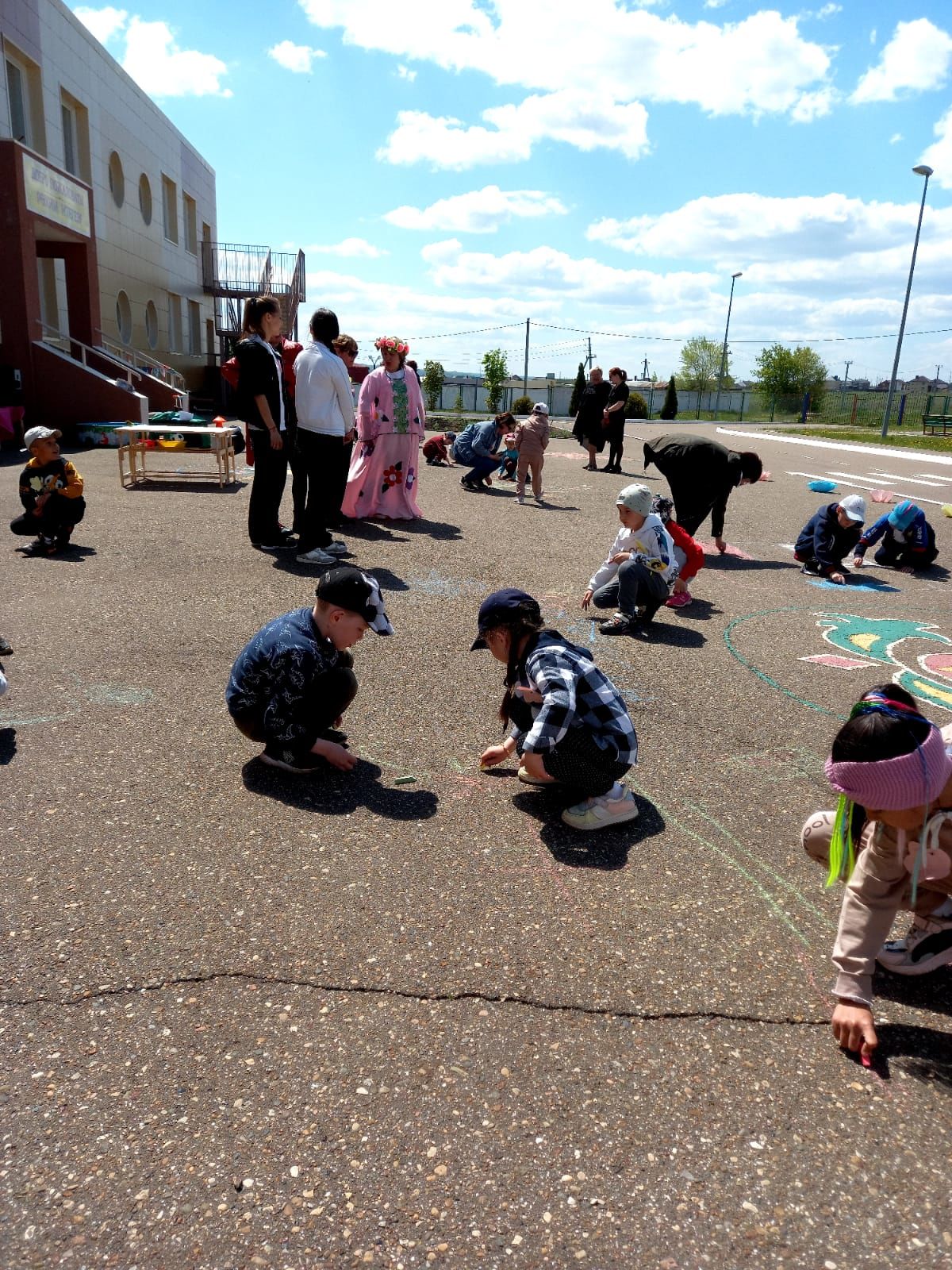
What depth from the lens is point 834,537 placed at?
7.92 m

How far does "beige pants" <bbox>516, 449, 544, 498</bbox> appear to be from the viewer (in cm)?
1170

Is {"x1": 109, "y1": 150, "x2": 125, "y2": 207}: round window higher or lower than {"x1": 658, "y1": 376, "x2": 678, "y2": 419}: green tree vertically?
higher

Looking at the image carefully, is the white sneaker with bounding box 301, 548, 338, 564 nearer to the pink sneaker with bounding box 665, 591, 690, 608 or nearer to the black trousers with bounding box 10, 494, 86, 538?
the black trousers with bounding box 10, 494, 86, 538

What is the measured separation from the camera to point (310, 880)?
2896mm

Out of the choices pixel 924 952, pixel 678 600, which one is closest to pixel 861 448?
→ pixel 678 600

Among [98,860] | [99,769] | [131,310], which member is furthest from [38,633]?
[131,310]

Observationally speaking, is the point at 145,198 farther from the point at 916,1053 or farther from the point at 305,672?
the point at 916,1053

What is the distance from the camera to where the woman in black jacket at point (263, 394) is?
22.9 feet

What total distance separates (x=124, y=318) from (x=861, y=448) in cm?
2030

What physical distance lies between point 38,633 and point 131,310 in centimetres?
2196

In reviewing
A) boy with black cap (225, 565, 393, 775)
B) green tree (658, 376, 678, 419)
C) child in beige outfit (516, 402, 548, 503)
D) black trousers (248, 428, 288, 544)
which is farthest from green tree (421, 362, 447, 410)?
boy with black cap (225, 565, 393, 775)

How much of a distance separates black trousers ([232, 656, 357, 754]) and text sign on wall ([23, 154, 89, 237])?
15.7 meters

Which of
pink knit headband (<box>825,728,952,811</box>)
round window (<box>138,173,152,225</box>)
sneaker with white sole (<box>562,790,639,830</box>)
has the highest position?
round window (<box>138,173,152,225</box>)

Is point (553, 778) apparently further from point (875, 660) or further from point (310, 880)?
point (875, 660)
